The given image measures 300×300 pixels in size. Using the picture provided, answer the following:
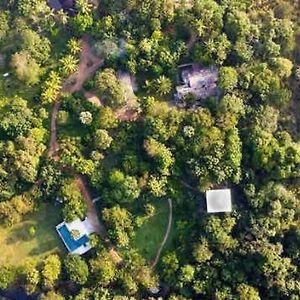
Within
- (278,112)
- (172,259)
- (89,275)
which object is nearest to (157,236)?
(172,259)

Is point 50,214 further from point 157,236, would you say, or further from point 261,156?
point 261,156

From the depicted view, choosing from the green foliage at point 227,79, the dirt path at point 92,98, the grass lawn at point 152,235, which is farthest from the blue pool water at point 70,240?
the green foliage at point 227,79

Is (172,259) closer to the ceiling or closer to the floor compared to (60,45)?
closer to the floor

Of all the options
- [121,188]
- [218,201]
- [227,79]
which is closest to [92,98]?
[121,188]

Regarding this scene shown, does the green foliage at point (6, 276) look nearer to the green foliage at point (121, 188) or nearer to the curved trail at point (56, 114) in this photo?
the curved trail at point (56, 114)

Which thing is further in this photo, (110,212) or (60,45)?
(60,45)

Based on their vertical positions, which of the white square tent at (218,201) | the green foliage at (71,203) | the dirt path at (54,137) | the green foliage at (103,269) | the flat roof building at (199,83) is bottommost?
the green foliage at (103,269)

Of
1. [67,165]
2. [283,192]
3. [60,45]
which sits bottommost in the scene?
[283,192]
